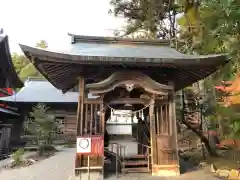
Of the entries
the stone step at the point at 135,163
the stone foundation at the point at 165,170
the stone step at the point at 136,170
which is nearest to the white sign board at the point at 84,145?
the stone step at the point at 136,170

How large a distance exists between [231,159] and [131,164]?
5.04 m

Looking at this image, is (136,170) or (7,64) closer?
(136,170)

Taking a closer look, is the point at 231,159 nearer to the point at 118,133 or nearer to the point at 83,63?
the point at 83,63

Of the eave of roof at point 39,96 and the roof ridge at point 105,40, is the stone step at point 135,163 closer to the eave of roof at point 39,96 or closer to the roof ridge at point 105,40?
the roof ridge at point 105,40

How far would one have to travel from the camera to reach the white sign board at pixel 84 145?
7.17m

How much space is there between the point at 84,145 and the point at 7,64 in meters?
11.2

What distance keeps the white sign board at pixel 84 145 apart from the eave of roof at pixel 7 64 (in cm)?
996

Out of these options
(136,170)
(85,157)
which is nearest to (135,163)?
(136,170)

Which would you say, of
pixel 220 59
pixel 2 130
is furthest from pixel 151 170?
pixel 2 130

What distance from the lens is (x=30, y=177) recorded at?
28.4ft

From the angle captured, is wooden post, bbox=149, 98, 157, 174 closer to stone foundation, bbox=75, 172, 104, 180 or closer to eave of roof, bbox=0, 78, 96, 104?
stone foundation, bbox=75, 172, 104, 180

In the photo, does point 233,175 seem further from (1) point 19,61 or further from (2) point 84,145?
(1) point 19,61

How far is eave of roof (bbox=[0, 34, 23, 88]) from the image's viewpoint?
14.6 m

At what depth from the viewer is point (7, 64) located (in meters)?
15.9
